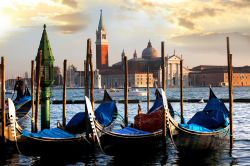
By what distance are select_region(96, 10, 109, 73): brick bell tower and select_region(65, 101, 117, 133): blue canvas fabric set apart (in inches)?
4515

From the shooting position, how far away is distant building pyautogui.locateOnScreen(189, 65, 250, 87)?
124938 mm

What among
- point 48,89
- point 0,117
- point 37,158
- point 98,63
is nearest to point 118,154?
point 37,158

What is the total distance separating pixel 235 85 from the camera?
12975cm

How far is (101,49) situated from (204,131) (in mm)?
117865

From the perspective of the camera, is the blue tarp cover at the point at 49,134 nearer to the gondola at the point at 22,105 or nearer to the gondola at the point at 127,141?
the gondola at the point at 127,141

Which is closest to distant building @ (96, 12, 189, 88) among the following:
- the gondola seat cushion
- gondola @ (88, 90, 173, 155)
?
the gondola seat cushion

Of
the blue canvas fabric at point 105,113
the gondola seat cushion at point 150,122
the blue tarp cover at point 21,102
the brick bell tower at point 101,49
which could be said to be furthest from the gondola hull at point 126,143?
the brick bell tower at point 101,49

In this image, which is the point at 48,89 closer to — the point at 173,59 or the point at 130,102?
the point at 130,102

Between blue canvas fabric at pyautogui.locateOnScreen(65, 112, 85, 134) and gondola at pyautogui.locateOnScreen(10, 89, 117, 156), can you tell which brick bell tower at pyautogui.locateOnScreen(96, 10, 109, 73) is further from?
gondola at pyautogui.locateOnScreen(10, 89, 117, 156)

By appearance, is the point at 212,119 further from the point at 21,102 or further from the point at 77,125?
the point at 21,102

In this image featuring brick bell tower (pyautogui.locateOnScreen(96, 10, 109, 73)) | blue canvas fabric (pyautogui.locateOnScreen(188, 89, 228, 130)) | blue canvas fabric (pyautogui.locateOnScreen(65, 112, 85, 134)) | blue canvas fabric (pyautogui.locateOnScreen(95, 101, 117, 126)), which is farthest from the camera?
brick bell tower (pyautogui.locateOnScreen(96, 10, 109, 73))

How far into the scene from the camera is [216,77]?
126m

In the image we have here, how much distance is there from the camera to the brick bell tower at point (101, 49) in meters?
129

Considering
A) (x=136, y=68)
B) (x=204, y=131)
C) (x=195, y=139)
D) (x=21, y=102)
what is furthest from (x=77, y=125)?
(x=136, y=68)
